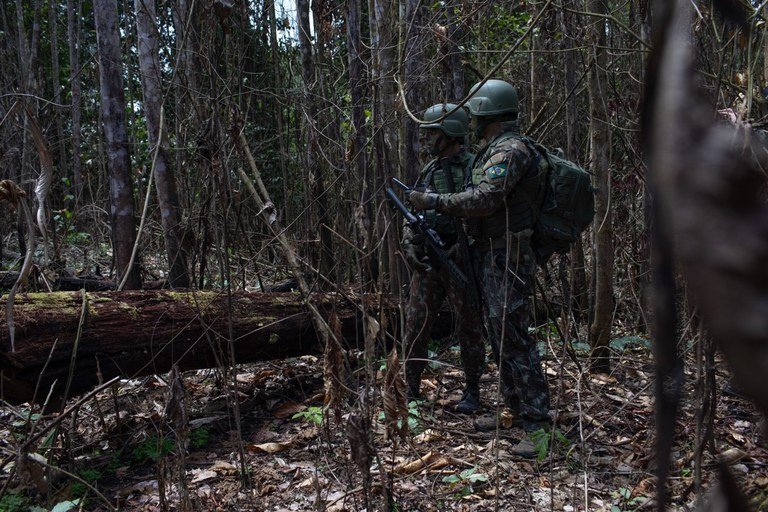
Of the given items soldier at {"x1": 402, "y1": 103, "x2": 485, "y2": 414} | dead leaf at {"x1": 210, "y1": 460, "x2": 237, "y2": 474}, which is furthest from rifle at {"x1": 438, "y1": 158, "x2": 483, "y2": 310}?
dead leaf at {"x1": 210, "y1": 460, "x2": 237, "y2": 474}

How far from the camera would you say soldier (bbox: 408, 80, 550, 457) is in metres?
4.11

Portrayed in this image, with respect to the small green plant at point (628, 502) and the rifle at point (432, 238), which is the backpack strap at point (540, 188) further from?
the small green plant at point (628, 502)

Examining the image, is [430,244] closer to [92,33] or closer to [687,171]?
[687,171]

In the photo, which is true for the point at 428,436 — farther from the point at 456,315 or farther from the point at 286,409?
the point at 286,409

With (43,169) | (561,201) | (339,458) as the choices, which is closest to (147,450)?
(339,458)

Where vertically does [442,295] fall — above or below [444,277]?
below

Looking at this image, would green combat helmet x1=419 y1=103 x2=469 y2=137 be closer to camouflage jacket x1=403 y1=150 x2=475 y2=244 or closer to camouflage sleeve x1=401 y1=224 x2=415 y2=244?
camouflage jacket x1=403 y1=150 x2=475 y2=244

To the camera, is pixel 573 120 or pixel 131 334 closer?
pixel 131 334

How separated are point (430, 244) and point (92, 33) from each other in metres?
16.5

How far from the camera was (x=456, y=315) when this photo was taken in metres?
4.89

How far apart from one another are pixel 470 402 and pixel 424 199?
1.59 meters

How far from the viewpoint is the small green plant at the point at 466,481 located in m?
3.30

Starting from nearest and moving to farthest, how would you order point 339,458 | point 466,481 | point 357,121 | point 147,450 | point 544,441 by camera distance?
point 339,458, point 466,481, point 544,441, point 147,450, point 357,121

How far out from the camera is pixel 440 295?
16.2 ft
